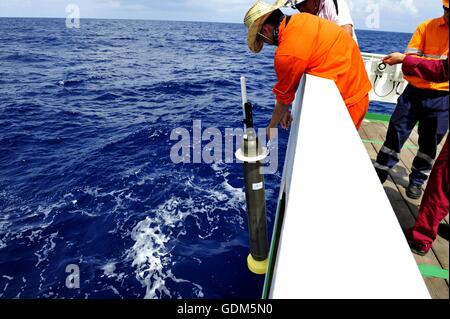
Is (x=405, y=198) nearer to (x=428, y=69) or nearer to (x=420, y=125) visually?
(x=420, y=125)

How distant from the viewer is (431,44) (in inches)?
102

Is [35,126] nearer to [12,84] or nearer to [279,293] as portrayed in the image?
[12,84]

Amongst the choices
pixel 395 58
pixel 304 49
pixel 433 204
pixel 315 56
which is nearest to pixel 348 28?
pixel 395 58

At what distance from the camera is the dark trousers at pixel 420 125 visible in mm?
2668

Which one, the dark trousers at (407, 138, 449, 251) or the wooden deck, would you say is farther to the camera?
the wooden deck

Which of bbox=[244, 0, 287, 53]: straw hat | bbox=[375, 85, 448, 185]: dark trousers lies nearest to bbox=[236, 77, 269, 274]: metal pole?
bbox=[244, 0, 287, 53]: straw hat

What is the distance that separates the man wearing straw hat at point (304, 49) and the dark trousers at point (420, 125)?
1.87ft

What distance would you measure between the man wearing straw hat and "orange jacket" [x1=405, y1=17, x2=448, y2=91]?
0.56m

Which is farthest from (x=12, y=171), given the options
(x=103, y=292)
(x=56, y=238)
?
(x=103, y=292)

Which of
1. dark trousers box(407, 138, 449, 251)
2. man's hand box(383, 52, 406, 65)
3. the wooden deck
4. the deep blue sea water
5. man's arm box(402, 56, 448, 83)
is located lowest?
the deep blue sea water

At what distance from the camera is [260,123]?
1005cm

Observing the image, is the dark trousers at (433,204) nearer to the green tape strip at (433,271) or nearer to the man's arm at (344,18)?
the green tape strip at (433,271)

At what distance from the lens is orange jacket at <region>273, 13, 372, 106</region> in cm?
220

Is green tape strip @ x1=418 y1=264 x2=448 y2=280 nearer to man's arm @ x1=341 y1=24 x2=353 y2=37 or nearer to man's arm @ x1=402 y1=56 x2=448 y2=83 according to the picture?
man's arm @ x1=402 y1=56 x2=448 y2=83
